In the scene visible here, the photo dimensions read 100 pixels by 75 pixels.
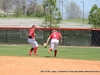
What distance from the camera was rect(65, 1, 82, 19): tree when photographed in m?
79.4

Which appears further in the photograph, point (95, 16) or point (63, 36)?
point (95, 16)

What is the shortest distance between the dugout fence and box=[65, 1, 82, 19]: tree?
128 ft

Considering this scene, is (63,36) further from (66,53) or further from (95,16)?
(66,53)

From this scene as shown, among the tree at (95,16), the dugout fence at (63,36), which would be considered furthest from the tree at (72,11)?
the dugout fence at (63,36)

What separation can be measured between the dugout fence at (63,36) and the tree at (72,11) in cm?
3915

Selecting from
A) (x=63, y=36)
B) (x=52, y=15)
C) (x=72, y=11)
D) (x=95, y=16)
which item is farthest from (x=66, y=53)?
(x=72, y=11)

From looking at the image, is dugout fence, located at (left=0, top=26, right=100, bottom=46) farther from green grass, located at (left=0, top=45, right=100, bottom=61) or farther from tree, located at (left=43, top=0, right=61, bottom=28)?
green grass, located at (left=0, top=45, right=100, bottom=61)

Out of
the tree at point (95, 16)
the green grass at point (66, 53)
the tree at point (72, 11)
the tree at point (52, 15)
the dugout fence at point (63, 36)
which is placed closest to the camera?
the green grass at point (66, 53)

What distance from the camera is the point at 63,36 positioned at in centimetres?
3816

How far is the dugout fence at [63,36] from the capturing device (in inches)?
1470

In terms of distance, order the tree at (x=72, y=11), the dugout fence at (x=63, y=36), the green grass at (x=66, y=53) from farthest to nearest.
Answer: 1. the tree at (x=72, y=11)
2. the dugout fence at (x=63, y=36)
3. the green grass at (x=66, y=53)

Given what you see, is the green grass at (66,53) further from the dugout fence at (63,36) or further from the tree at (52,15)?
the tree at (52,15)

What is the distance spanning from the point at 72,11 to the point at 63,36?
50.9 m

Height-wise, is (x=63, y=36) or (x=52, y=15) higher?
(x=52, y=15)
